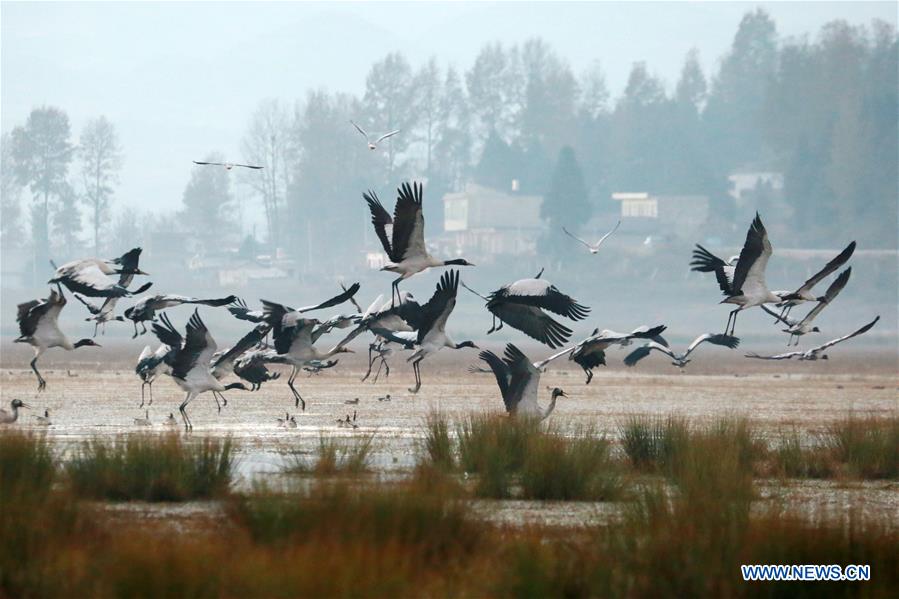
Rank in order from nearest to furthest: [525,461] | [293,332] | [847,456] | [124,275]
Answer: [525,461] → [847,456] → [124,275] → [293,332]

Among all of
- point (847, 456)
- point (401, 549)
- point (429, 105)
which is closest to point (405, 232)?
point (847, 456)

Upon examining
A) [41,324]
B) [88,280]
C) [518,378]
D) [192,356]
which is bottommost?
[518,378]

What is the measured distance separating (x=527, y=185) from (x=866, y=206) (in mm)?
37544

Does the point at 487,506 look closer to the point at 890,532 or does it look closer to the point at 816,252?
the point at 890,532

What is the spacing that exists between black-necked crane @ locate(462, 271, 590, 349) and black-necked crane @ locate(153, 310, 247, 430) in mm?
4258

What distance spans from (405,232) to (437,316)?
78.2 inches

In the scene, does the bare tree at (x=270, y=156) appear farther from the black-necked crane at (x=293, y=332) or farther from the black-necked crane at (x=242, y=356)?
the black-necked crane at (x=293, y=332)

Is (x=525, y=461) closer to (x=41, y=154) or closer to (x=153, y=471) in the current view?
(x=153, y=471)

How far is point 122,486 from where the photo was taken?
665 inches

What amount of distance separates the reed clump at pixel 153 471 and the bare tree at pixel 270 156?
152 meters

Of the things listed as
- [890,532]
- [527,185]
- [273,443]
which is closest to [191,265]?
[527,185]

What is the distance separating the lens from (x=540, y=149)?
568 feet

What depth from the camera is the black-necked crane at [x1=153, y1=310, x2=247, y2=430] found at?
24.4 metres

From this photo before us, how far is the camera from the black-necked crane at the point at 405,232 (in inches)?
869
